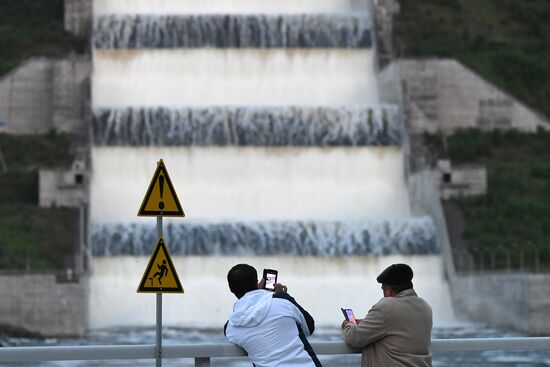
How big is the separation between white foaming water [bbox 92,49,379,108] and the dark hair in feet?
151

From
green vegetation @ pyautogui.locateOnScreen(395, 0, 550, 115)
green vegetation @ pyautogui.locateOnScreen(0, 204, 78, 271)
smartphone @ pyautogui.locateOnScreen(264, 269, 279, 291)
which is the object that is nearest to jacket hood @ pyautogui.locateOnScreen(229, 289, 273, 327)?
smartphone @ pyautogui.locateOnScreen(264, 269, 279, 291)

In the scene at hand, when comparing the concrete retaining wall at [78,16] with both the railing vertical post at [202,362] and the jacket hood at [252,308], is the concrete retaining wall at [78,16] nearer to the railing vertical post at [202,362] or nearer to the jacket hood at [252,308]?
the railing vertical post at [202,362]

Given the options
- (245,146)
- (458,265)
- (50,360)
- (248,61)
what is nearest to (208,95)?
(248,61)

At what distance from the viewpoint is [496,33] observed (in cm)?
6353

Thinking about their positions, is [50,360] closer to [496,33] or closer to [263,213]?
[263,213]

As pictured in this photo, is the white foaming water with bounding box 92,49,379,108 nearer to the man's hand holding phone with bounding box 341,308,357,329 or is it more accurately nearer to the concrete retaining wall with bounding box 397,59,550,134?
the concrete retaining wall with bounding box 397,59,550,134

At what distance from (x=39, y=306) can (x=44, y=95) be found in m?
16.9

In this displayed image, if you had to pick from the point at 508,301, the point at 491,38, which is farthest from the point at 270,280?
the point at 491,38

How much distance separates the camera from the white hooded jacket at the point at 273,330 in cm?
998

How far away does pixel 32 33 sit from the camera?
207ft

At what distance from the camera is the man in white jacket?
9.98 meters

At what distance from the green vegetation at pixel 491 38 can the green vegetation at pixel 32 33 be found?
12.5 metres

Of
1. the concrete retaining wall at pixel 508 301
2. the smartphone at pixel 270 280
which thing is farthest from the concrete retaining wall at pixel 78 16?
the smartphone at pixel 270 280

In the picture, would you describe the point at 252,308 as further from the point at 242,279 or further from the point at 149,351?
the point at 149,351
